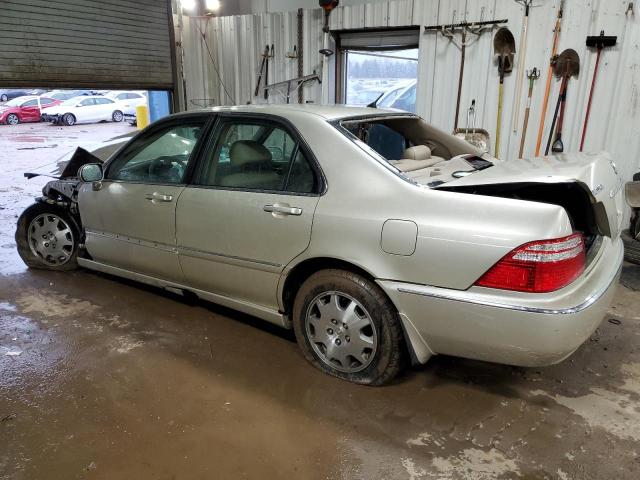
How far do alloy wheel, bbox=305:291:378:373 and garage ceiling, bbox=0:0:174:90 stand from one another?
17.9 ft

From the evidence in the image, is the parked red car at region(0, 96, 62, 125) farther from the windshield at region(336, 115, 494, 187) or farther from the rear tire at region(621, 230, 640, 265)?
the rear tire at region(621, 230, 640, 265)

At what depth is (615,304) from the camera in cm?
367

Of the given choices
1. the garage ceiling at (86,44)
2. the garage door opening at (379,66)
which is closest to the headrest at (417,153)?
the garage door opening at (379,66)

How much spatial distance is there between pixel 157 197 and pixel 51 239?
5.66 ft

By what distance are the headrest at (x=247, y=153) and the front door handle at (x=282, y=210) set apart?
1.33 ft

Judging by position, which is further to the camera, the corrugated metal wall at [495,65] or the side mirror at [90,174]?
the corrugated metal wall at [495,65]

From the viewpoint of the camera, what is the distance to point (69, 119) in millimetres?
19078

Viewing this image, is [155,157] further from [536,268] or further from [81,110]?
[81,110]

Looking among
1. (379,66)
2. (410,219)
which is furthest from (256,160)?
(379,66)

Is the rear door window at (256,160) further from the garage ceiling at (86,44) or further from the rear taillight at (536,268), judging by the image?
the garage ceiling at (86,44)

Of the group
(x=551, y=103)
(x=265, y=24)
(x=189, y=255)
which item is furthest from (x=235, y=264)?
(x=265, y=24)

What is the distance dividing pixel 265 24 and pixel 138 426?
6215 mm

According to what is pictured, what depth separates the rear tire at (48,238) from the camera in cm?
413

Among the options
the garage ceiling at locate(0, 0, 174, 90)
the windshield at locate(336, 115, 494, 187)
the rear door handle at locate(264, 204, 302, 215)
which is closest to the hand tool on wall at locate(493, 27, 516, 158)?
the windshield at locate(336, 115, 494, 187)
